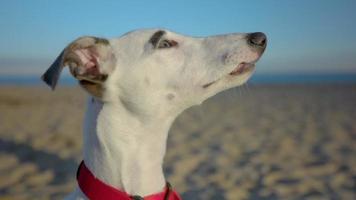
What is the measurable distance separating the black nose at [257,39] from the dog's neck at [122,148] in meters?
0.88

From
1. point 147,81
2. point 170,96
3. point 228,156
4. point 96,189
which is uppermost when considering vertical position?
point 147,81

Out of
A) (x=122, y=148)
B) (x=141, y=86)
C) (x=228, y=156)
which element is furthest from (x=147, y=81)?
(x=228, y=156)

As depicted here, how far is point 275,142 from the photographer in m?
11.0

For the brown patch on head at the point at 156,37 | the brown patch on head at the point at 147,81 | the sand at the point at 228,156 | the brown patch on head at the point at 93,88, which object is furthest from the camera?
the sand at the point at 228,156

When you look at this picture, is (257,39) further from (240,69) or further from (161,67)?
(161,67)

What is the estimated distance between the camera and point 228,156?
9547 mm

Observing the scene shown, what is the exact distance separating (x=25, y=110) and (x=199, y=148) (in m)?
10.8

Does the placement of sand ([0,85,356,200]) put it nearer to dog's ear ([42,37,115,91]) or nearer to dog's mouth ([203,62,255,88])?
dog's mouth ([203,62,255,88])

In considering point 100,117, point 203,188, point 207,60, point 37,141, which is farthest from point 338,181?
point 37,141

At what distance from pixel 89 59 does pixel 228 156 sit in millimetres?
6306

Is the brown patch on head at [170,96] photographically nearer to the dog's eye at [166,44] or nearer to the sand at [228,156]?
the dog's eye at [166,44]

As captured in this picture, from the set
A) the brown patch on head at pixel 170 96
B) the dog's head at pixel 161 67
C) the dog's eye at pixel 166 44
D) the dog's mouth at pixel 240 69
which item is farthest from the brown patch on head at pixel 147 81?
the dog's mouth at pixel 240 69

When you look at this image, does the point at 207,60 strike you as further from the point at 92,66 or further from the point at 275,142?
the point at 275,142

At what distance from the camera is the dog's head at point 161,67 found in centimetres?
358
